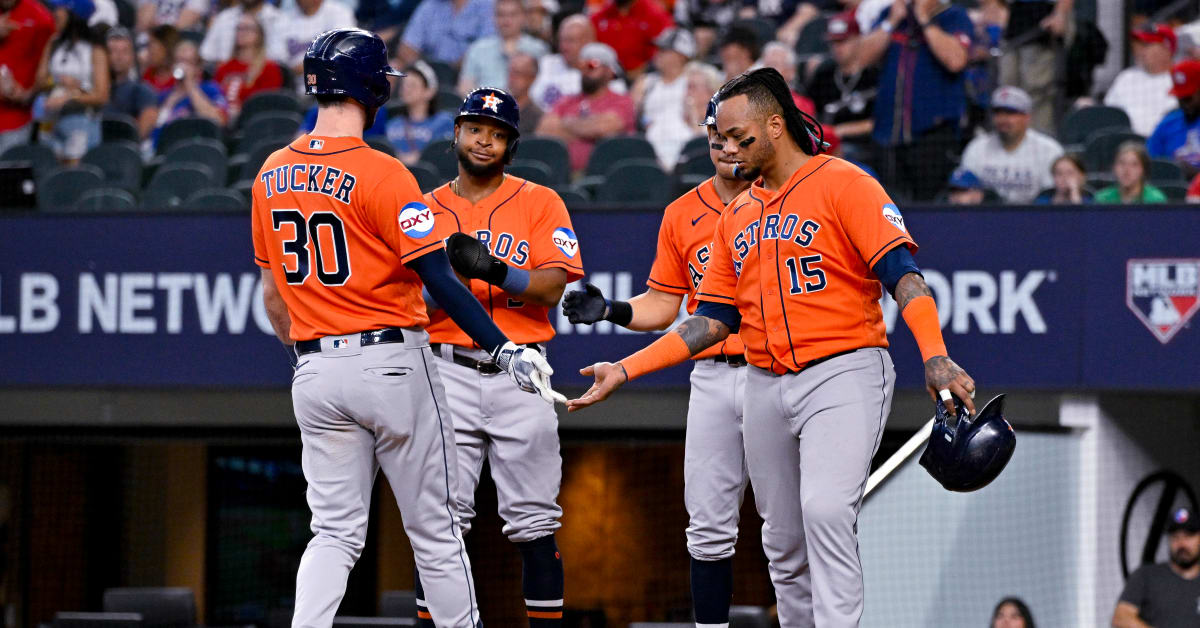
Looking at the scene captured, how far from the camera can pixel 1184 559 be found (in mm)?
7059

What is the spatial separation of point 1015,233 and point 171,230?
4321mm

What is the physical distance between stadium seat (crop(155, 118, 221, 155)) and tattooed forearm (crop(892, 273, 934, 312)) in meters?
7.01

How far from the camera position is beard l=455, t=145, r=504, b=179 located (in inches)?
196

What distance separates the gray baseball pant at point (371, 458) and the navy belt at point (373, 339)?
0.05 feet

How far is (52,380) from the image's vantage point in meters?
8.01

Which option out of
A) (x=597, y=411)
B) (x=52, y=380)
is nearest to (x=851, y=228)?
(x=597, y=411)

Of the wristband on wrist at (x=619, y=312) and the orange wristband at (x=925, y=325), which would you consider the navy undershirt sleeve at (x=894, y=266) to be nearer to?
the orange wristband at (x=925, y=325)

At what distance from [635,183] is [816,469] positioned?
14.5 ft

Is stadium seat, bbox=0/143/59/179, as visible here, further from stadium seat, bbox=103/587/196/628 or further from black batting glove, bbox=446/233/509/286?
black batting glove, bbox=446/233/509/286

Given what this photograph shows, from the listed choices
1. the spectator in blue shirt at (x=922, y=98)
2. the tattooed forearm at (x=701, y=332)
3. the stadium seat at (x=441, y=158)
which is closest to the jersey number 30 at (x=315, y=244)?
the tattooed forearm at (x=701, y=332)

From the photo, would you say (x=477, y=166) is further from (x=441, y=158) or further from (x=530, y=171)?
(x=441, y=158)

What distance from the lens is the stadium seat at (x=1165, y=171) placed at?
775 cm

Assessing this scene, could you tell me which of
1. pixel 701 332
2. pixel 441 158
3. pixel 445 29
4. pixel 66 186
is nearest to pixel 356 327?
pixel 701 332

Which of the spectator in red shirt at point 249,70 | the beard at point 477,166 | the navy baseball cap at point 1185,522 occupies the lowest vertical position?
the navy baseball cap at point 1185,522
